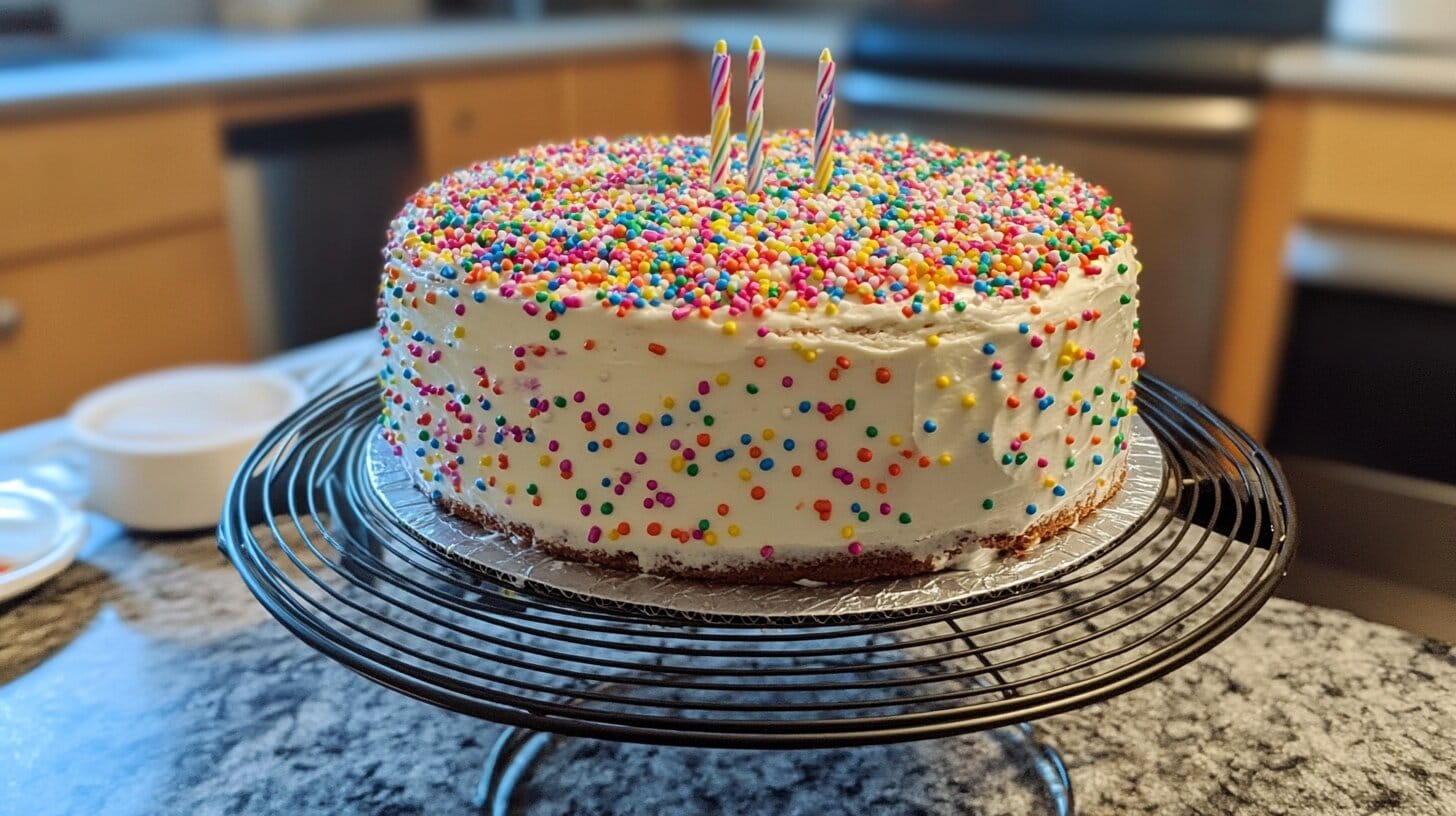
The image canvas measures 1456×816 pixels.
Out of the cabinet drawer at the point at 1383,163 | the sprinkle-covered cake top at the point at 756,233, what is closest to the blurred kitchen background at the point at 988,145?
the cabinet drawer at the point at 1383,163

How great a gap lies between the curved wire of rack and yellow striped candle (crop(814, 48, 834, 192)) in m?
0.45

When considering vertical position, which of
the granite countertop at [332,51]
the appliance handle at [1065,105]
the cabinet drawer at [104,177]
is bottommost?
the cabinet drawer at [104,177]

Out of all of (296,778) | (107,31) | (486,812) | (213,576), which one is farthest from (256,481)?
(107,31)

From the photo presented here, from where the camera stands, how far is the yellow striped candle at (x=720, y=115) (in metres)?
1.11

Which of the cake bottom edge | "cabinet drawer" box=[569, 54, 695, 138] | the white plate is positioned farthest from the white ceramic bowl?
"cabinet drawer" box=[569, 54, 695, 138]

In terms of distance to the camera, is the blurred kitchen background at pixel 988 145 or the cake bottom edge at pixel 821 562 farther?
the blurred kitchen background at pixel 988 145

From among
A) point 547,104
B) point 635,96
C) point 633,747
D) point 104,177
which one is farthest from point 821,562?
point 635,96

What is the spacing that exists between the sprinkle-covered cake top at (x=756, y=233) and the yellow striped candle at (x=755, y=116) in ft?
0.07

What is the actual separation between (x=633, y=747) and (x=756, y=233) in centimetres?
48

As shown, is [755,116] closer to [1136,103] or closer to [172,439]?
[172,439]

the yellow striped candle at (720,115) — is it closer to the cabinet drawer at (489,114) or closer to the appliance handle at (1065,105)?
the appliance handle at (1065,105)

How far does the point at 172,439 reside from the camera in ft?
4.49

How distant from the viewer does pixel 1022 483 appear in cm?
104

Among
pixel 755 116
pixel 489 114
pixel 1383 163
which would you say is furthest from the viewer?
pixel 489 114
